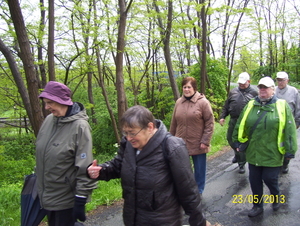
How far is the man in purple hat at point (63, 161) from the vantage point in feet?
7.06

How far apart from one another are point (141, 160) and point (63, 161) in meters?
0.78

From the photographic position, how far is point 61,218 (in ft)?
7.47

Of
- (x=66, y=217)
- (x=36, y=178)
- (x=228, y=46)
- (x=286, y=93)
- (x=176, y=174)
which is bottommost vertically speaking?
(x=66, y=217)

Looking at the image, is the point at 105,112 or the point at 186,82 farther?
the point at 105,112

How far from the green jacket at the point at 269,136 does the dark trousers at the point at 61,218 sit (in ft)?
7.52

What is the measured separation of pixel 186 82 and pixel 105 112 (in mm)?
10347

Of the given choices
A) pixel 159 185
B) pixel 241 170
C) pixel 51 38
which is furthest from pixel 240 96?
pixel 51 38

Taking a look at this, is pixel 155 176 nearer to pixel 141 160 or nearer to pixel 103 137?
pixel 141 160

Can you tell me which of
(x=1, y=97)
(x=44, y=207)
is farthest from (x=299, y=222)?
(x=1, y=97)

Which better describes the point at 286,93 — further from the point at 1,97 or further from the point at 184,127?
the point at 1,97

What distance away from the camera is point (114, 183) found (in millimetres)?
4777

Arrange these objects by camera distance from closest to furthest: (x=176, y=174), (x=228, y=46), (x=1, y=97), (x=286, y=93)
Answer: (x=176, y=174) → (x=286, y=93) → (x=1, y=97) → (x=228, y=46)

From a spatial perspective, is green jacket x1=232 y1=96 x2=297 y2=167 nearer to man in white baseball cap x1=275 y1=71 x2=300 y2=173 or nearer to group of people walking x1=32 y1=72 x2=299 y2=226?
group of people walking x1=32 y1=72 x2=299 y2=226

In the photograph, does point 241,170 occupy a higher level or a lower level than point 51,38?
lower
